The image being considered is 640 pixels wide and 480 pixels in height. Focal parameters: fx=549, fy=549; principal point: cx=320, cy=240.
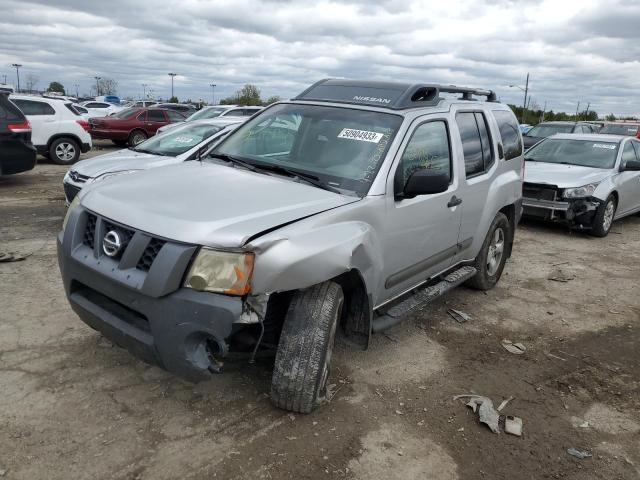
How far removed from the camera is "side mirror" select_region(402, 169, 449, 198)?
3491mm

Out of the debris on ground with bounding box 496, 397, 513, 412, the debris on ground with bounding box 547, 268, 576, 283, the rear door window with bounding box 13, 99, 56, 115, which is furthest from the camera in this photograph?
the rear door window with bounding box 13, 99, 56, 115

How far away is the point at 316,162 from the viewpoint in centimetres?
382

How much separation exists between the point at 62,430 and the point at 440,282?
119 inches

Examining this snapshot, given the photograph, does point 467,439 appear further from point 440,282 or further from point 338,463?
point 440,282

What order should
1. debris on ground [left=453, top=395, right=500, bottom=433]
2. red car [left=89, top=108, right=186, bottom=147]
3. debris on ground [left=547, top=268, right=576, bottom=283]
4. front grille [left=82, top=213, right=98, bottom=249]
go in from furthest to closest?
red car [left=89, top=108, right=186, bottom=147] < debris on ground [left=547, top=268, right=576, bottom=283] < debris on ground [left=453, top=395, right=500, bottom=433] < front grille [left=82, top=213, right=98, bottom=249]

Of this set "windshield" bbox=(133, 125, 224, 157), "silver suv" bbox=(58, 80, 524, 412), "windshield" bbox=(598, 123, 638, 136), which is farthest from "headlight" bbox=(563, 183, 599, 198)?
"windshield" bbox=(598, 123, 638, 136)

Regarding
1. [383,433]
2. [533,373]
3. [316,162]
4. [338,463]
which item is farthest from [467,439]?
[316,162]

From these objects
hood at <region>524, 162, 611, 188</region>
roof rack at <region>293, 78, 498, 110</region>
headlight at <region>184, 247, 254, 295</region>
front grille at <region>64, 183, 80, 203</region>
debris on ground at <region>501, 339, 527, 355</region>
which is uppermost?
roof rack at <region>293, 78, 498, 110</region>

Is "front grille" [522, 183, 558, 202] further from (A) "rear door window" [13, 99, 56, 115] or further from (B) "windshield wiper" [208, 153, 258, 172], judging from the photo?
(A) "rear door window" [13, 99, 56, 115]

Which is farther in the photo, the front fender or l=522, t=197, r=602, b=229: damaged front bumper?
l=522, t=197, r=602, b=229: damaged front bumper

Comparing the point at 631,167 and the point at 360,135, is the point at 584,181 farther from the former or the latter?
the point at 360,135

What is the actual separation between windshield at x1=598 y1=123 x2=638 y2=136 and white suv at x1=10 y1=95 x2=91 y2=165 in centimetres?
1688

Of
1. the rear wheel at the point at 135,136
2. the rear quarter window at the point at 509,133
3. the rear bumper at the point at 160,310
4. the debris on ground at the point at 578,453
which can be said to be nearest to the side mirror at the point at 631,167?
the rear quarter window at the point at 509,133

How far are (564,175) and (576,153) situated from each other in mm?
1201
